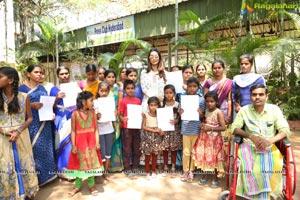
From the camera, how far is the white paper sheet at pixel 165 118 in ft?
10.4

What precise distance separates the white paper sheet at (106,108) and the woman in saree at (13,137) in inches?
33.3

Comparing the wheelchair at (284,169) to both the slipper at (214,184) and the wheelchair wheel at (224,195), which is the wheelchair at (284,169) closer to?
the wheelchair wheel at (224,195)

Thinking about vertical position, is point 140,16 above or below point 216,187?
above

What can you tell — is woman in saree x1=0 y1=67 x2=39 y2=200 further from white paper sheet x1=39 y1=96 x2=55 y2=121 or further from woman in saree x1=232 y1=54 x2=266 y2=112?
woman in saree x1=232 y1=54 x2=266 y2=112

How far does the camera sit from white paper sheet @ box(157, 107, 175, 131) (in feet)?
10.4

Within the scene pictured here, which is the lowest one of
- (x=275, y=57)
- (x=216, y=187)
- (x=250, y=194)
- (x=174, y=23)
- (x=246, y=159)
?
(x=216, y=187)

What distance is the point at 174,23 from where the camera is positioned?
7.72 meters

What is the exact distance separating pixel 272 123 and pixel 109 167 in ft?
7.39

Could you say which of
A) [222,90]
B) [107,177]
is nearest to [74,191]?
[107,177]

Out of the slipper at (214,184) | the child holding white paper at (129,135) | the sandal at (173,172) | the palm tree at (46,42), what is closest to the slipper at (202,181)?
the slipper at (214,184)

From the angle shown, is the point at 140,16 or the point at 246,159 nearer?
the point at 246,159

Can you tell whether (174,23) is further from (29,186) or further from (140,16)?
(29,186)

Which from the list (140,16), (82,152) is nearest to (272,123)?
(82,152)

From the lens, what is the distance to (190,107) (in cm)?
309
